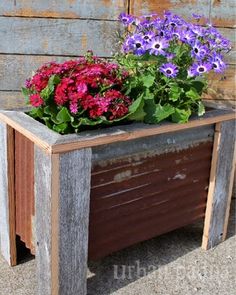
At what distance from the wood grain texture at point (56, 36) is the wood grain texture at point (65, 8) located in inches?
1.3

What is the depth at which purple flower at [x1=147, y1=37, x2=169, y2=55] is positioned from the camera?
2.27 metres

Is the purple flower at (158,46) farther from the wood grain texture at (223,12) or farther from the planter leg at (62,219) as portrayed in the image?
the wood grain texture at (223,12)

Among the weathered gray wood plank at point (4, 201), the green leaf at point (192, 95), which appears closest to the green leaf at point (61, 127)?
the weathered gray wood plank at point (4, 201)

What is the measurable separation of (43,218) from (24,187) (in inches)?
12.4

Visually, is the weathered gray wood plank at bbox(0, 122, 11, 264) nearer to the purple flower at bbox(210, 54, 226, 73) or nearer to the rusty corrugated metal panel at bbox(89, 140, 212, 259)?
the rusty corrugated metal panel at bbox(89, 140, 212, 259)

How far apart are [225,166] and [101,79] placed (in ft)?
3.33

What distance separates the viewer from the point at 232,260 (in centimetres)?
268

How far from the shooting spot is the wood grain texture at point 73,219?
1960 mm

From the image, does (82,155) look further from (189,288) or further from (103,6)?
(103,6)

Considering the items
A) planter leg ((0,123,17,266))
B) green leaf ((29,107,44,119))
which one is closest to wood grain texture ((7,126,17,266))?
planter leg ((0,123,17,266))

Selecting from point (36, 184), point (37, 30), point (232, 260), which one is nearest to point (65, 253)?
point (36, 184)

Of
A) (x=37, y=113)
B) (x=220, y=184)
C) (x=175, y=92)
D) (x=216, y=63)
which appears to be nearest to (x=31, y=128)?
(x=37, y=113)

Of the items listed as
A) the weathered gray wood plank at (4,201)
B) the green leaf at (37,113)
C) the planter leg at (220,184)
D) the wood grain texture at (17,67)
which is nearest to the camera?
the green leaf at (37,113)

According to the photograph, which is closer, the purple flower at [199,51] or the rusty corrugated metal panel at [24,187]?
the rusty corrugated metal panel at [24,187]
